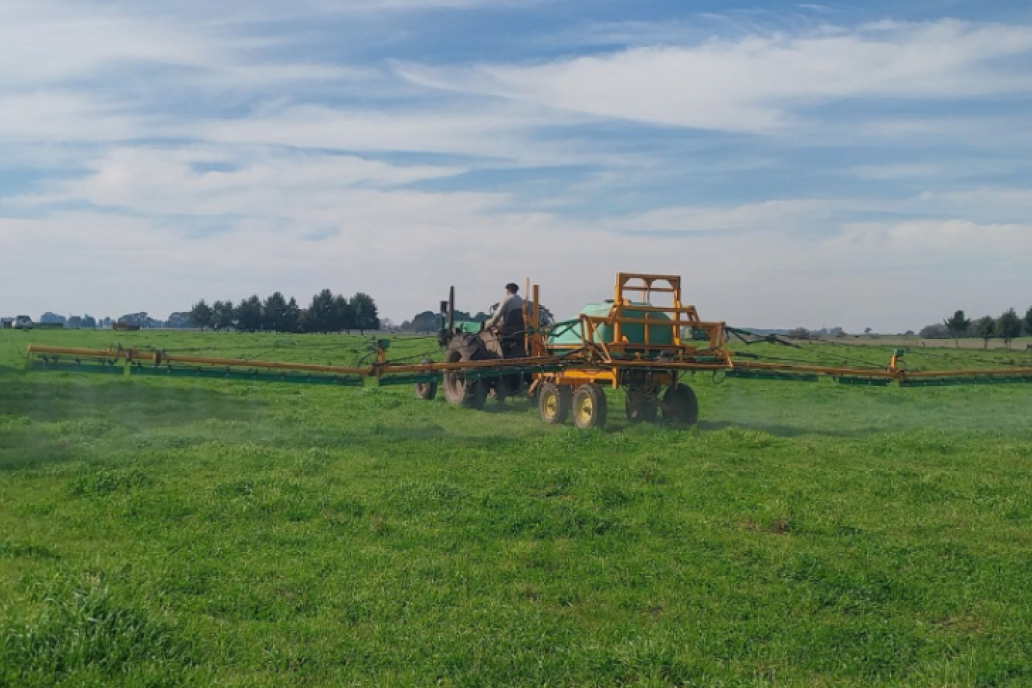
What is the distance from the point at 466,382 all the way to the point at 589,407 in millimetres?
4013

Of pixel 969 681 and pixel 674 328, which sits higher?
pixel 674 328

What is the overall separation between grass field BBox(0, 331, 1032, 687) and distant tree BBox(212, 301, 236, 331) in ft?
337

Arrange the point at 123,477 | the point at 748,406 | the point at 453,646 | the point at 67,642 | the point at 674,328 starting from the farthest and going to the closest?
the point at 748,406 → the point at 674,328 → the point at 123,477 → the point at 453,646 → the point at 67,642

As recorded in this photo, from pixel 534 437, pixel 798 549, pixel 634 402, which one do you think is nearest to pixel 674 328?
pixel 634 402

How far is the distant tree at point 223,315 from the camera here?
370 feet

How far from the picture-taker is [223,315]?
4555 inches

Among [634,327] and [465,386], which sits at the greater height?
[634,327]

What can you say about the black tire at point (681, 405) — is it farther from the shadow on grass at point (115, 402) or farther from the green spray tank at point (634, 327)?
the shadow on grass at point (115, 402)

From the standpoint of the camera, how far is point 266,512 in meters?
8.91

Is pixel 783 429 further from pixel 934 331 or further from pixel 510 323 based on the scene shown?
pixel 934 331

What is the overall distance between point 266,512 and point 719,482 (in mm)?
5249

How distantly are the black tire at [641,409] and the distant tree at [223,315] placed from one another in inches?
3976

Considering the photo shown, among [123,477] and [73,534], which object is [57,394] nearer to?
[123,477]

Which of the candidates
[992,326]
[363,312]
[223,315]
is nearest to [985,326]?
[992,326]
